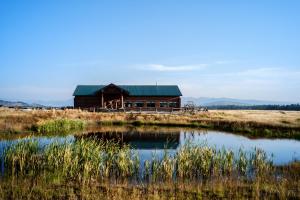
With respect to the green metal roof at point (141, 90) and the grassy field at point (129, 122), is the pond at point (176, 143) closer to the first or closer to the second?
the grassy field at point (129, 122)

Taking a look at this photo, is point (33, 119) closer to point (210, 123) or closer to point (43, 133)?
point (43, 133)

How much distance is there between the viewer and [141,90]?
8069 cm

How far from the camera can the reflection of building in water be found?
34.9 m

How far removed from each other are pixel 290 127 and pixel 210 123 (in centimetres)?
1154

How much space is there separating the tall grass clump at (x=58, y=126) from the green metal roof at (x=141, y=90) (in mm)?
29928

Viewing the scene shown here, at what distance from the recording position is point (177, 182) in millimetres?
18344

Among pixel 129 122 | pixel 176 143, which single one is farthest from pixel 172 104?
pixel 176 143

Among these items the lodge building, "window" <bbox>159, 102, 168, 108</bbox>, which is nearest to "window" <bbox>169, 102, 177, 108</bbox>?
the lodge building

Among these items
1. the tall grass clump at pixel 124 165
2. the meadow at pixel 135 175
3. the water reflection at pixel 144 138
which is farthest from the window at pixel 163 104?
the tall grass clump at pixel 124 165

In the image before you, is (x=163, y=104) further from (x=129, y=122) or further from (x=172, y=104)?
(x=129, y=122)

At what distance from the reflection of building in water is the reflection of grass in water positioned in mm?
11741

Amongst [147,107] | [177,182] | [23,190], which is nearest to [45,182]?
[23,190]

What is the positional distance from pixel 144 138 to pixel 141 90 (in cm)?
4050

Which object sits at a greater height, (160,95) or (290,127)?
(160,95)
